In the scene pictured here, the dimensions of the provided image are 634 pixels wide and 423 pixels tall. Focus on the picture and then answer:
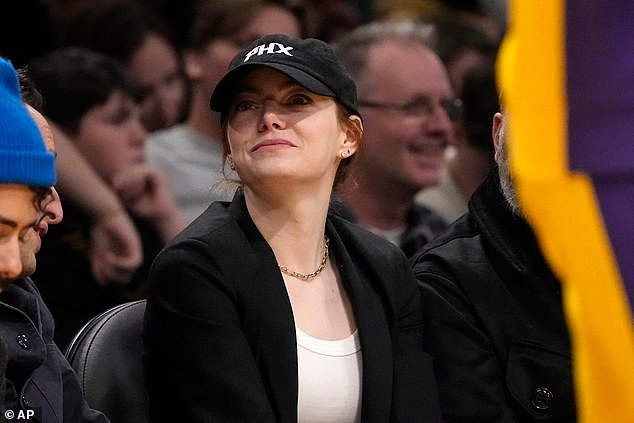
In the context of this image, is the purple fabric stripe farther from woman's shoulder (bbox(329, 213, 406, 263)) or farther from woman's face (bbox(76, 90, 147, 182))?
woman's face (bbox(76, 90, 147, 182))

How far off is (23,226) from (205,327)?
541 mm

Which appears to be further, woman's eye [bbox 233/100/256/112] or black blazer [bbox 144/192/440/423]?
woman's eye [bbox 233/100/256/112]

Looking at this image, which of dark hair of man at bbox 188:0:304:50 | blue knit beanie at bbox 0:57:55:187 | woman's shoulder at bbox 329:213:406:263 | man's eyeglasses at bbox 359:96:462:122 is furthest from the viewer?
dark hair of man at bbox 188:0:304:50

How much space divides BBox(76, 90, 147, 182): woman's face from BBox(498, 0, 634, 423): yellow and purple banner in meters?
3.07

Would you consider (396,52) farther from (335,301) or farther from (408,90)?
(335,301)

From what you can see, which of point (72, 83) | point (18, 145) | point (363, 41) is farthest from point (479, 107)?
point (18, 145)

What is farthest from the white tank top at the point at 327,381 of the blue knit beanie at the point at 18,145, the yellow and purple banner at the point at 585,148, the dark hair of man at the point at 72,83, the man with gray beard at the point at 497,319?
the dark hair of man at the point at 72,83

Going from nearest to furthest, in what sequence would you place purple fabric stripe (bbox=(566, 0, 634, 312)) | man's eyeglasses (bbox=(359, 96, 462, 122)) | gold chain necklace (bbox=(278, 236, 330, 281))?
purple fabric stripe (bbox=(566, 0, 634, 312))
gold chain necklace (bbox=(278, 236, 330, 281))
man's eyeglasses (bbox=(359, 96, 462, 122))

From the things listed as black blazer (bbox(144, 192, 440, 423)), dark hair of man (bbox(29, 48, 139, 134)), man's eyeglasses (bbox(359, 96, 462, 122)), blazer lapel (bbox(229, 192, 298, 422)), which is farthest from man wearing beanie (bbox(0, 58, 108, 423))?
man's eyeglasses (bbox(359, 96, 462, 122))

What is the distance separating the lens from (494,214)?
2895 mm

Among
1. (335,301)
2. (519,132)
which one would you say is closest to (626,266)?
(519,132)

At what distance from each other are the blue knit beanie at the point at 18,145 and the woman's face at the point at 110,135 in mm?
2138

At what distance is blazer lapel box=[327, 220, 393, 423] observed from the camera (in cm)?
252

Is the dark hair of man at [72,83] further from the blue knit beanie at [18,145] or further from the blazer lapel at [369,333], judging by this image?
the blue knit beanie at [18,145]
